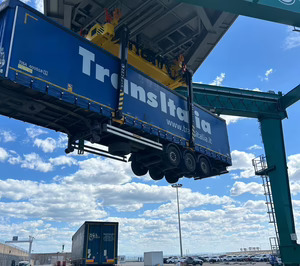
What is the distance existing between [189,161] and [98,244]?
242 inches

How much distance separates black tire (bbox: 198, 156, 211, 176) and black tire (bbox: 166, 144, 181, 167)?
225 cm

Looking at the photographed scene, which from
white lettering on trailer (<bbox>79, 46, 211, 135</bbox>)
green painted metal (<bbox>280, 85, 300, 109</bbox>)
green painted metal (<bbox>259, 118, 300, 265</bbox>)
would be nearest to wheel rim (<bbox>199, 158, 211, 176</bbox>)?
white lettering on trailer (<bbox>79, 46, 211, 135</bbox>)

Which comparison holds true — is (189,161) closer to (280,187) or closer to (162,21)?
(280,187)

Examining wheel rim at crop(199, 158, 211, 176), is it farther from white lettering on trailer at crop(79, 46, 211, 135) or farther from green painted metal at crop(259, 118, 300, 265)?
green painted metal at crop(259, 118, 300, 265)

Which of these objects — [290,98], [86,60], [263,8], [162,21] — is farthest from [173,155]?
[290,98]

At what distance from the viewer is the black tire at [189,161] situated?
15024 millimetres

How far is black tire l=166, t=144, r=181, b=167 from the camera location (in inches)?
553

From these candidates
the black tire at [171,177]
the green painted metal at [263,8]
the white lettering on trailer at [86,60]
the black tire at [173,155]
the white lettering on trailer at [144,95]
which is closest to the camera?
the green painted metal at [263,8]

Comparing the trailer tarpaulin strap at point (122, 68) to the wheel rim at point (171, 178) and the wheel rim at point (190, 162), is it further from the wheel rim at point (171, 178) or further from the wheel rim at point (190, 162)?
the wheel rim at point (171, 178)

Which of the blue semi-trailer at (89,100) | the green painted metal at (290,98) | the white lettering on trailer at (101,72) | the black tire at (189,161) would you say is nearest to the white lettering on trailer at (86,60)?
the blue semi-trailer at (89,100)

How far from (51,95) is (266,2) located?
8186 mm

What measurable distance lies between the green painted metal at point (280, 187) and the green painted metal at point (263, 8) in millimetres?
11714

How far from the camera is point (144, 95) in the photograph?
13.8m

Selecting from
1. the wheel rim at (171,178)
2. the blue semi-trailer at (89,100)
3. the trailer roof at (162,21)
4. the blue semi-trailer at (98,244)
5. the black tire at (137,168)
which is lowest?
the blue semi-trailer at (98,244)
